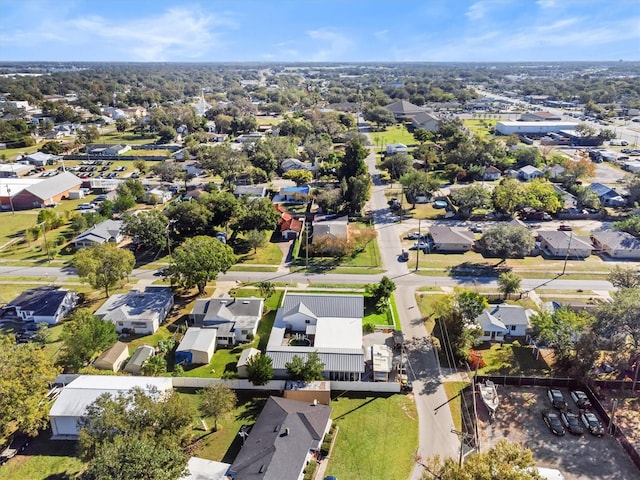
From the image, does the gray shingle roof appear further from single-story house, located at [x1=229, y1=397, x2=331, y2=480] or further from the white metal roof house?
single-story house, located at [x1=229, y1=397, x2=331, y2=480]

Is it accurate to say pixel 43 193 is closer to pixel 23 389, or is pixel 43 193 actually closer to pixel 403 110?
pixel 23 389

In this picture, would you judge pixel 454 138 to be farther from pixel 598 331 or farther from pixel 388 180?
pixel 598 331

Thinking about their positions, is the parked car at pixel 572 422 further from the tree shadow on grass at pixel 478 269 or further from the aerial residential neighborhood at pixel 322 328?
the tree shadow on grass at pixel 478 269

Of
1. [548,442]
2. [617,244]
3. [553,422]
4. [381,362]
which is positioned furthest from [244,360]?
[617,244]

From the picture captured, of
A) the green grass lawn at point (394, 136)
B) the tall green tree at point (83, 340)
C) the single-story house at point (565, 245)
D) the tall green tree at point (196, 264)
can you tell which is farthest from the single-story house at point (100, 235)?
the green grass lawn at point (394, 136)

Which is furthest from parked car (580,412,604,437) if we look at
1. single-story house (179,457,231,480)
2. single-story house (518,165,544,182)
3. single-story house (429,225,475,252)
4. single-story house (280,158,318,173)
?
single-story house (280,158,318,173)

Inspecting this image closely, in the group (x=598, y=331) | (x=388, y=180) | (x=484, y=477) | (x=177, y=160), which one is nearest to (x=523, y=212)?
(x=388, y=180)
